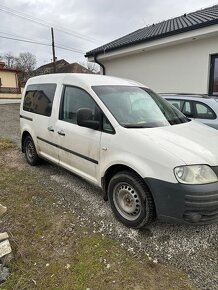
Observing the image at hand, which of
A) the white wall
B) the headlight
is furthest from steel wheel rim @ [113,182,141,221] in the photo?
the white wall

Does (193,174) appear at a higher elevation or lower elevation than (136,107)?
lower

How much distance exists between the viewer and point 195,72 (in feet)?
28.8

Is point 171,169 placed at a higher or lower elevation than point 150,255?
higher

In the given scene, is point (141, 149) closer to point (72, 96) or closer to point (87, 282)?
point (87, 282)

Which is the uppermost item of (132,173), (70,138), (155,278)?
(70,138)

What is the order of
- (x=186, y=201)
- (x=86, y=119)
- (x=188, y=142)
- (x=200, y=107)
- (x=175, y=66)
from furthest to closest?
(x=175, y=66), (x=200, y=107), (x=86, y=119), (x=188, y=142), (x=186, y=201)

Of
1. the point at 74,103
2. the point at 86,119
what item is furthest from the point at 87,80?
the point at 86,119

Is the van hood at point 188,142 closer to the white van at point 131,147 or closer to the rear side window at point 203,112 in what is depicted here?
the white van at point 131,147

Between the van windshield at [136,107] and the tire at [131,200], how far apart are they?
27.0 inches

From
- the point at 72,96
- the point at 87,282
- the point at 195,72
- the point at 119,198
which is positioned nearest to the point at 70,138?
the point at 72,96

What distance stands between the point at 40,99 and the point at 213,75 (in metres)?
6.06

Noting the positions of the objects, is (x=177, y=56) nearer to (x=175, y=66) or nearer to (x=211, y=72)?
(x=175, y=66)

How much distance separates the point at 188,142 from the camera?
2.94m

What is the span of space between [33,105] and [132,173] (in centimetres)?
297
